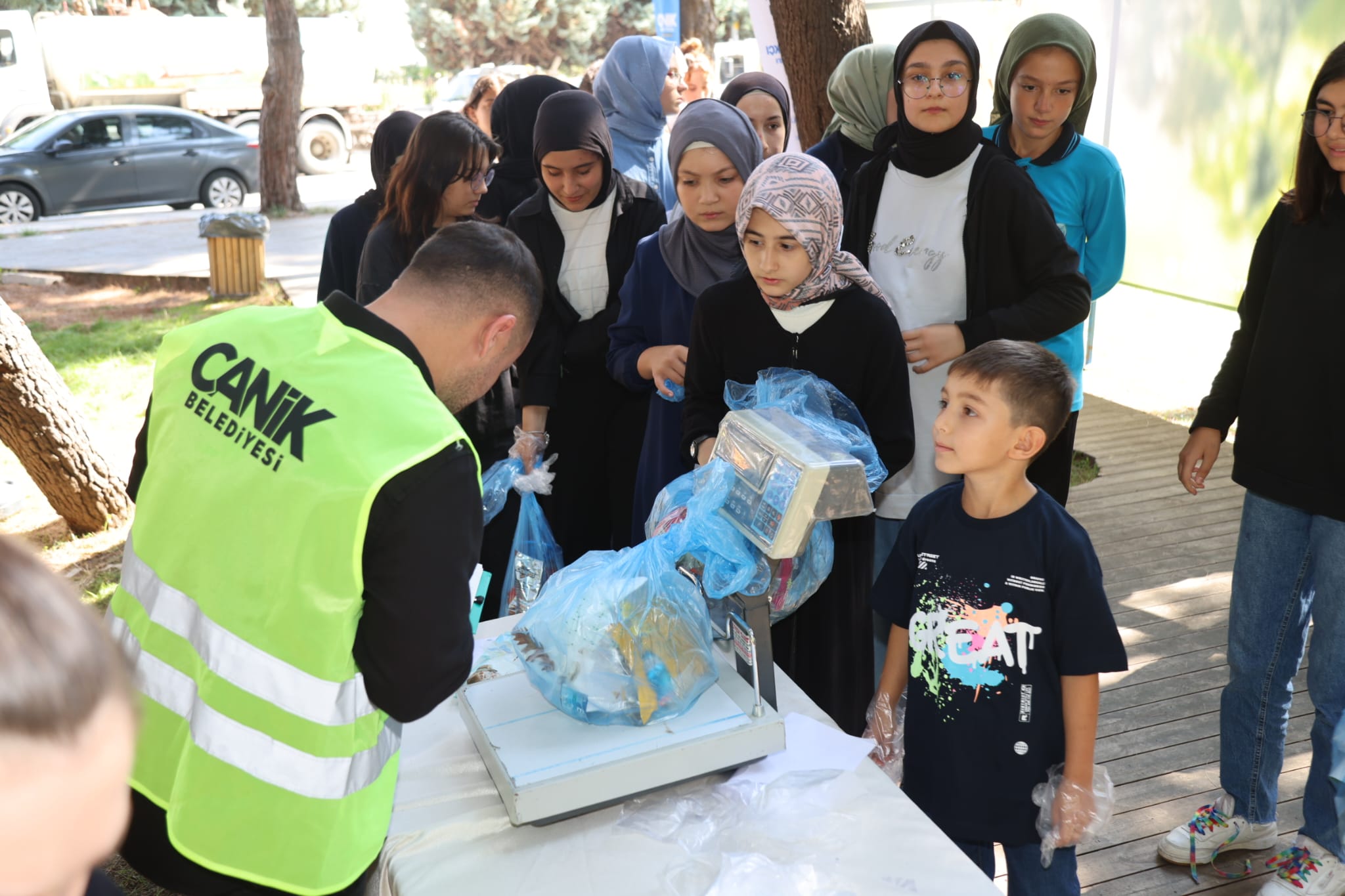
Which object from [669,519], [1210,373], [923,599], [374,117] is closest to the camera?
[669,519]

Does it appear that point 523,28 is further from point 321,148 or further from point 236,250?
point 236,250

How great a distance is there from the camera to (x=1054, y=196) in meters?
2.86

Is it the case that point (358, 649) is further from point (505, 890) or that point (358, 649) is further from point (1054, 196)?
point (1054, 196)

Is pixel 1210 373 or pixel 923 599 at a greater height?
pixel 923 599

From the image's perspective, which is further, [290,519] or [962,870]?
[962,870]

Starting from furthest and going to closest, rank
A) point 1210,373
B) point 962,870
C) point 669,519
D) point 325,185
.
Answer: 1. point 325,185
2. point 1210,373
3. point 669,519
4. point 962,870

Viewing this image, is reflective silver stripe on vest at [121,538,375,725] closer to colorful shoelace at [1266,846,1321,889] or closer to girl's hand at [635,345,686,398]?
girl's hand at [635,345,686,398]

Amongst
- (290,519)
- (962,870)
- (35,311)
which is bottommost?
(35,311)

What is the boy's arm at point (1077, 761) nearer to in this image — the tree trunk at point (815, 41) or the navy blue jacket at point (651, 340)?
the navy blue jacket at point (651, 340)

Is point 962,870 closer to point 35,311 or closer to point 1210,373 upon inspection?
point 1210,373

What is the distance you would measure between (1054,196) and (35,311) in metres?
8.81

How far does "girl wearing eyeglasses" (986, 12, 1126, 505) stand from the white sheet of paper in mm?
1374

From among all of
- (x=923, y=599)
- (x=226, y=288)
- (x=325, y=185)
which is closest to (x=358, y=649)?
(x=923, y=599)

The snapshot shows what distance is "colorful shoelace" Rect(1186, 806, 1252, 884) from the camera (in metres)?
2.35
